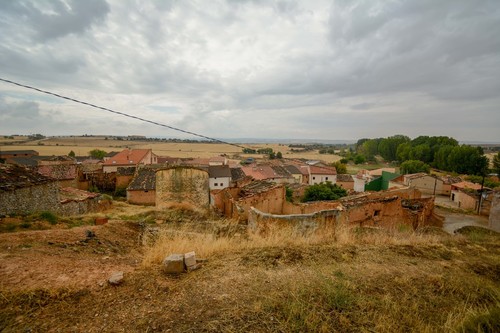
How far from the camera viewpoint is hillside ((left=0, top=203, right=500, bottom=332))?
→ 10.0 feet

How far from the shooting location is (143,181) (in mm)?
25078

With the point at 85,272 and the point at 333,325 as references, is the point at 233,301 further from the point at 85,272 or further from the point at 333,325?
the point at 85,272

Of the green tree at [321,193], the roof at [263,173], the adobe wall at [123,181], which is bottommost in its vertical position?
the green tree at [321,193]

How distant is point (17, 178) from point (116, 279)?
11619 mm

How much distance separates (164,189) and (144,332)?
14.0 m

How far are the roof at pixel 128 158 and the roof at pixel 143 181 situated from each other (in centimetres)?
1635

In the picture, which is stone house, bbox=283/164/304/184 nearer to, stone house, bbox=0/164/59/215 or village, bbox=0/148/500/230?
village, bbox=0/148/500/230

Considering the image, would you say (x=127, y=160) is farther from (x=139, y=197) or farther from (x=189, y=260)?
(x=189, y=260)

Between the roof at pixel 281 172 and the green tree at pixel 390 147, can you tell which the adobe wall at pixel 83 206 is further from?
the green tree at pixel 390 147

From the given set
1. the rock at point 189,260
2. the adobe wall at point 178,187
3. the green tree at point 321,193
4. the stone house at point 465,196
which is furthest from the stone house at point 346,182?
the rock at point 189,260

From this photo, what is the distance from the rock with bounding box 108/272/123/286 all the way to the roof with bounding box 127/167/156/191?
21.7 meters

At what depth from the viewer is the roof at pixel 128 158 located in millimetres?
41000

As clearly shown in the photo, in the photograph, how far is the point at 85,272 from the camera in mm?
4164

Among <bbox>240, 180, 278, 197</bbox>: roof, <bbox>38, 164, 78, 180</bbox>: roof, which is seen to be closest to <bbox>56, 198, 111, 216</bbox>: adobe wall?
<bbox>38, 164, 78, 180</bbox>: roof
